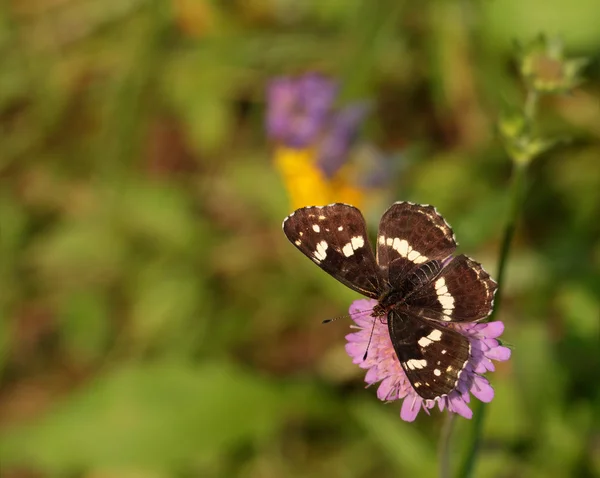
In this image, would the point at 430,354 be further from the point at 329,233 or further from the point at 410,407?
the point at 329,233

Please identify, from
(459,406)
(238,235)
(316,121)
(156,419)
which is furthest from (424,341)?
(238,235)

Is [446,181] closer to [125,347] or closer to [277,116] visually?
[277,116]

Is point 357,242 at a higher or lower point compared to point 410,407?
higher

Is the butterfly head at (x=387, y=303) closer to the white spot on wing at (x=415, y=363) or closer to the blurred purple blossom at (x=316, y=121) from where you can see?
the white spot on wing at (x=415, y=363)

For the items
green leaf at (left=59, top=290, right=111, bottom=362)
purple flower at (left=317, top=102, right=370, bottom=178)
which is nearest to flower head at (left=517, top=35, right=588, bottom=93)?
purple flower at (left=317, top=102, right=370, bottom=178)

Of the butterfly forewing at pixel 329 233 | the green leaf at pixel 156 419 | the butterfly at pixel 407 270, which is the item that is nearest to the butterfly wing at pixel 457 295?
the butterfly at pixel 407 270

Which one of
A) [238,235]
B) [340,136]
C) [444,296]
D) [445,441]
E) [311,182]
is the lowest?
[238,235]
